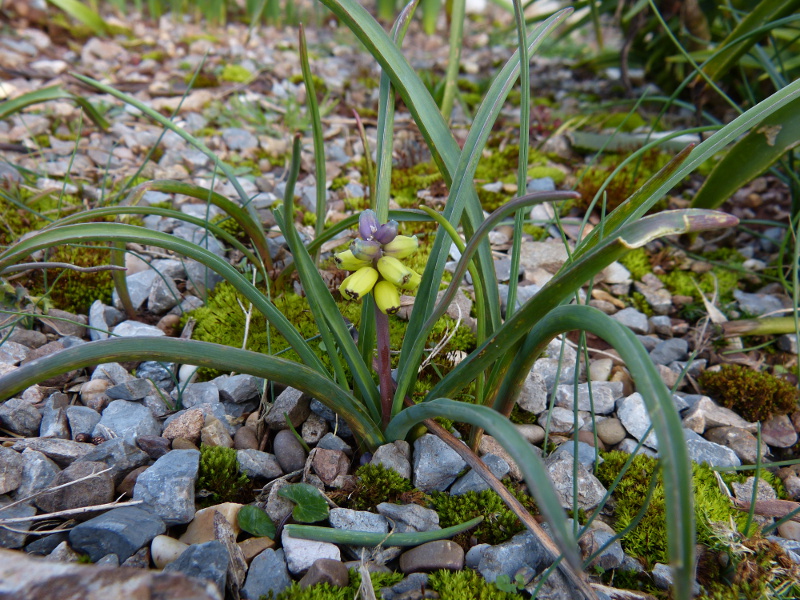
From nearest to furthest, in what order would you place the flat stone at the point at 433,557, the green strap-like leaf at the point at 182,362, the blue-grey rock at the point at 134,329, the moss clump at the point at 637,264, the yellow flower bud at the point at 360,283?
1. the green strap-like leaf at the point at 182,362
2. the yellow flower bud at the point at 360,283
3. the flat stone at the point at 433,557
4. the blue-grey rock at the point at 134,329
5. the moss clump at the point at 637,264

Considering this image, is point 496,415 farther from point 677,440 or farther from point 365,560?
point 365,560

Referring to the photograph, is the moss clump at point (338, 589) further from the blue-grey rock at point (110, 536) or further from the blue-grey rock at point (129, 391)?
the blue-grey rock at point (129, 391)

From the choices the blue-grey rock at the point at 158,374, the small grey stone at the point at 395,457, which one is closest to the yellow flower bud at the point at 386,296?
the small grey stone at the point at 395,457

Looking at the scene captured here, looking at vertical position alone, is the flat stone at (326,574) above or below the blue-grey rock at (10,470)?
below

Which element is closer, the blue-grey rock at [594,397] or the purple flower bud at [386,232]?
the purple flower bud at [386,232]

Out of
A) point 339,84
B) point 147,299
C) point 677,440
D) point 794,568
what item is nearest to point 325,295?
point 677,440

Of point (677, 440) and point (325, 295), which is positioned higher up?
point (325, 295)

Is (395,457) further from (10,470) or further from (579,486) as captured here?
(10,470)
